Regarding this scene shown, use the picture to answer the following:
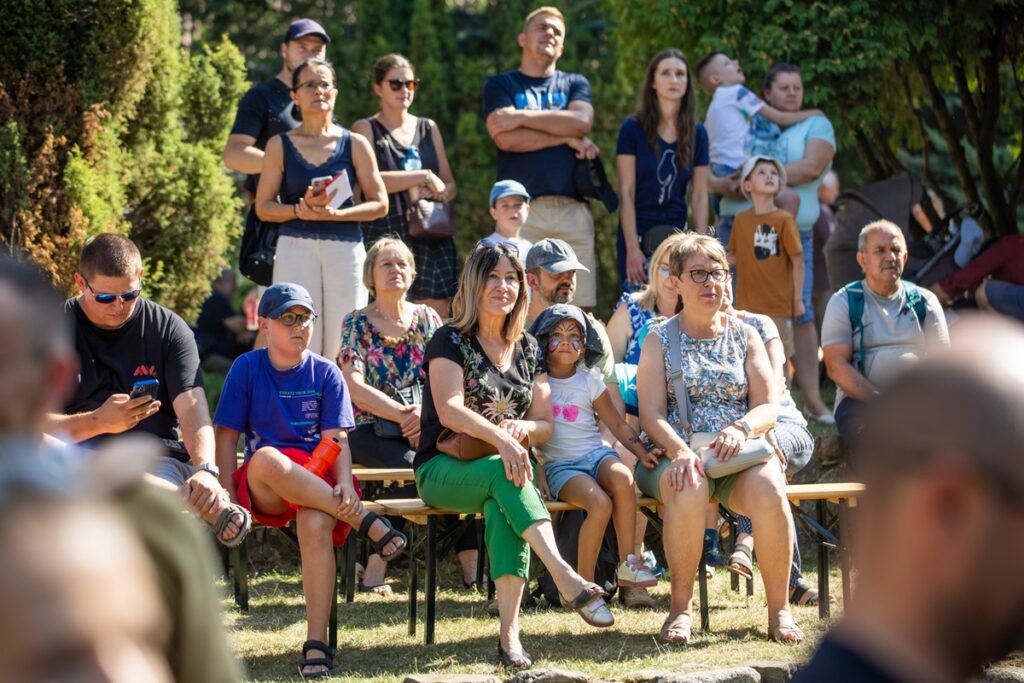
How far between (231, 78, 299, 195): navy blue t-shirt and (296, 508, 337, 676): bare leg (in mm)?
2863

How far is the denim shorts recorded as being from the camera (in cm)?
631

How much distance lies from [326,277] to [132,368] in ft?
5.54

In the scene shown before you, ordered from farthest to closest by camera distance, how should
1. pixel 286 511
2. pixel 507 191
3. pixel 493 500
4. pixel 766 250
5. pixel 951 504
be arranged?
pixel 766 250
pixel 507 191
pixel 286 511
pixel 493 500
pixel 951 504

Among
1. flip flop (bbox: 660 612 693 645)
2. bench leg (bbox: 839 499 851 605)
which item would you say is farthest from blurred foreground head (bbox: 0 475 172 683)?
bench leg (bbox: 839 499 851 605)

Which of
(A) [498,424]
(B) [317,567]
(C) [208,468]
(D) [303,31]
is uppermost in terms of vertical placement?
(D) [303,31]

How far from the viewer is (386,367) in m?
6.96

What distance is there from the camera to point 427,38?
15.3 meters

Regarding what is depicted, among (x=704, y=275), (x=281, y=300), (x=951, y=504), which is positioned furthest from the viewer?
(x=704, y=275)

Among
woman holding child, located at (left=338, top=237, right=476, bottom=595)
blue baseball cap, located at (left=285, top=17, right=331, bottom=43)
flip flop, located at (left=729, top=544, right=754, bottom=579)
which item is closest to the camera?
flip flop, located at (left=729, top=544, right=754, bottom=579)

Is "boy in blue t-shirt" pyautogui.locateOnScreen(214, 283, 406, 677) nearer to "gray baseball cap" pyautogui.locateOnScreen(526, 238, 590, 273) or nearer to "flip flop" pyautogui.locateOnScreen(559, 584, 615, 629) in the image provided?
"flip flop" pyautogui.locateOnScreen(559, 584, 615, 629)

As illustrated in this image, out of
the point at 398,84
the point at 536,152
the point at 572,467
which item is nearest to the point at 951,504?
the point at 572,467

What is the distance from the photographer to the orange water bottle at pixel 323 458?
18.8ft

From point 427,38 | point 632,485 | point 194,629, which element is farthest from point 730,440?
point 427,38

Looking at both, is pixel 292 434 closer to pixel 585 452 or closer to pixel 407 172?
Result: pixel 585 452
